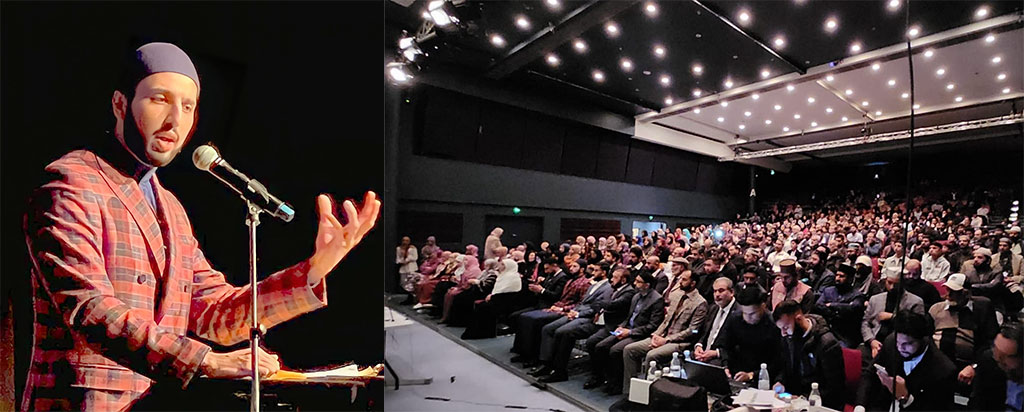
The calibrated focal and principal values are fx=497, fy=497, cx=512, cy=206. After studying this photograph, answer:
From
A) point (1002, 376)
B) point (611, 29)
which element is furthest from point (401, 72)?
point (1002, 376)

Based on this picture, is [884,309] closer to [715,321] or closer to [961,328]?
[961,328]

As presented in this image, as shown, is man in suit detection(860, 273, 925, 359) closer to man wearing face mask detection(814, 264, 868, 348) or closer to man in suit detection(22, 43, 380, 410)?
man wearing face mask detection(814, 264, 868, 348)

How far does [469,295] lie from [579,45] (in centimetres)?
146

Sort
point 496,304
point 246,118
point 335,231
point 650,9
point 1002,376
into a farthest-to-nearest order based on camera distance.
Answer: point 496,304
point 335,231
point 246,118
point 650,9
point 1002,376

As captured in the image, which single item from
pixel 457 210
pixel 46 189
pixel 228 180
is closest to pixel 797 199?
pixel 457 210

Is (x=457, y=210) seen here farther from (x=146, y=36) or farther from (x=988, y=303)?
(x=988, y=303)

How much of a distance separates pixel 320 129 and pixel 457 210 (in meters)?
0.83

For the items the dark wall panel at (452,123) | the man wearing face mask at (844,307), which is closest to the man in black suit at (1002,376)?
the man wearing face mask at (844,307)

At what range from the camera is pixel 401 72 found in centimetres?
263

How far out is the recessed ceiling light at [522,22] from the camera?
100 inches

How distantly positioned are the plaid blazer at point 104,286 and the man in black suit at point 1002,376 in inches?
145

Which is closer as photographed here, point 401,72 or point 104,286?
point 104,286

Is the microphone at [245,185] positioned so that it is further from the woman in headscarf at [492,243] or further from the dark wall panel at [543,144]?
the dark wall panel at [543,144]

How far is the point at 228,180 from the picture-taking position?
2.51 m
